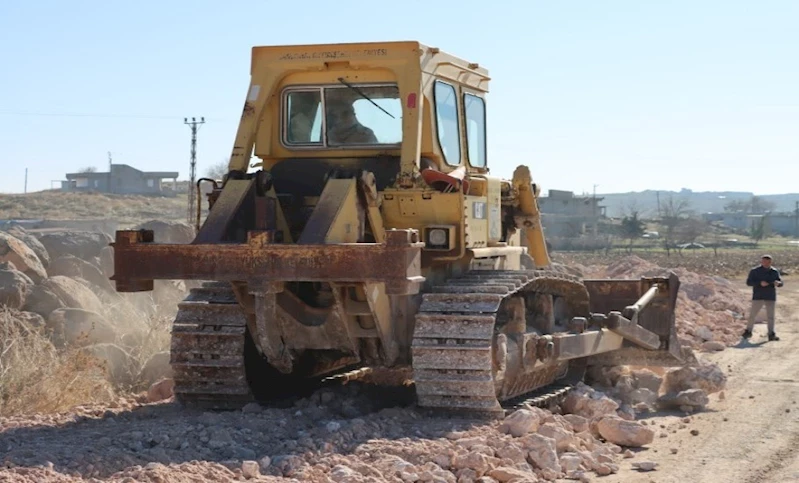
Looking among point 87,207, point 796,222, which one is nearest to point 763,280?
point 87,207

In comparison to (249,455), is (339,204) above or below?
above

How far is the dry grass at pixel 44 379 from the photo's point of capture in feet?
35.8

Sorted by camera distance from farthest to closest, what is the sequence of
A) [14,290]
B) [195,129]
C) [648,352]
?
[195,129], [14,290], [648,352]

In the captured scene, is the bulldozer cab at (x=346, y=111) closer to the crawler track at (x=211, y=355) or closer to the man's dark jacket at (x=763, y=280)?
the crawler track at (x=211, y=355)

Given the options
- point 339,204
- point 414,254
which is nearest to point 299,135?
point 339,204

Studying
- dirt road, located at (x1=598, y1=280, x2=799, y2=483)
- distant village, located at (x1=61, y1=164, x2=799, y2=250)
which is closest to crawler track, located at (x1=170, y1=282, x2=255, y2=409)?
dirt road, located at (x1=598, y1=280, x2=799, y2=483)

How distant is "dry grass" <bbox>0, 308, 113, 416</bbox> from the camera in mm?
10898

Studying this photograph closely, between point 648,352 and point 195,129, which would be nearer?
point 648,352

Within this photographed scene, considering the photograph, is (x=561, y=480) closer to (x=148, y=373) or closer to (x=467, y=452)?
(x=467, y=452)

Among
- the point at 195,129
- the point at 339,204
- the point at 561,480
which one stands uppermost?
the point at 195,129

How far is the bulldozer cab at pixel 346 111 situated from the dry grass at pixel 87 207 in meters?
35.8

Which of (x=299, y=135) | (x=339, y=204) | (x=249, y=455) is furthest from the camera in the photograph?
(x=299, y=135)

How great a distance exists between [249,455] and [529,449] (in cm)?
205

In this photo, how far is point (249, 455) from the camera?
27.0 feet
